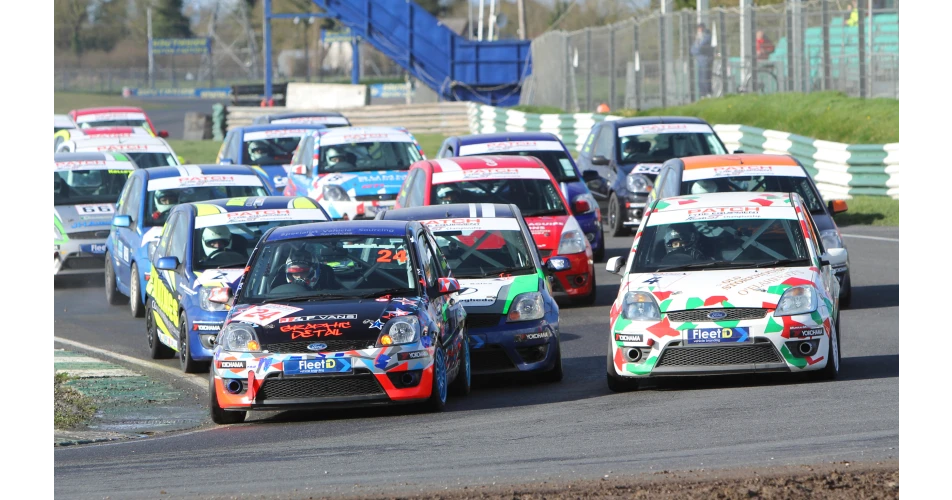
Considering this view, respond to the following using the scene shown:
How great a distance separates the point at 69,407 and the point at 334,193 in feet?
33.4

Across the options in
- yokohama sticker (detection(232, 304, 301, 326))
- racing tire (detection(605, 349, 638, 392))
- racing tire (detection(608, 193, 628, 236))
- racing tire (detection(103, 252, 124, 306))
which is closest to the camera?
yokohama sticker (detection(232, 304, 301, 326))

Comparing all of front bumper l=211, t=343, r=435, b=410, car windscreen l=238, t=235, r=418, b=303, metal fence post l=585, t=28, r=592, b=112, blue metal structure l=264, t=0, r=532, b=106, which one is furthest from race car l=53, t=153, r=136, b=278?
blue metal structure l=264, t=0, r=532, b=106

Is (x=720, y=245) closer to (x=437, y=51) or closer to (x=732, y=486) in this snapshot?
(x=732, y=486)

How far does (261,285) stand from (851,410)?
167 inches

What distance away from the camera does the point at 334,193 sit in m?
21.4

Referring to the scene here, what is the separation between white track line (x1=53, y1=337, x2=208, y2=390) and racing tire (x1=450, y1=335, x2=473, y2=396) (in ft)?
7.43

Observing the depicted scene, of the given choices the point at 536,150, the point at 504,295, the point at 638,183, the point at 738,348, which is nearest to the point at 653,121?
the point at 638,183

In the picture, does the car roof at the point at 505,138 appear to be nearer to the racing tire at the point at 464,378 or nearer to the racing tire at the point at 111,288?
the racing tire at the point at 111,288

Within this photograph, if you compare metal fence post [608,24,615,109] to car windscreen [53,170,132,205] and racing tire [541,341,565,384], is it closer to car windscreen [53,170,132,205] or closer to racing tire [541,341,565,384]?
car windscreen [53,170,132,205]

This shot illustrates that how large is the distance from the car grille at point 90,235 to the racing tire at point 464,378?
368 inches

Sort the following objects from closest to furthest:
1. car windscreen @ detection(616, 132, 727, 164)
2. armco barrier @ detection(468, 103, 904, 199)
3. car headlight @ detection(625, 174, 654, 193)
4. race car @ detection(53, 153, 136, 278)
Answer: race car @ detection(53, 153, 136, 278)
car headlight @ detection(625, 174, 654, 193)
car windscreen @ detection(616, 132, 727, 164)
armco barrier @ detection(468, 103, 904, 199)

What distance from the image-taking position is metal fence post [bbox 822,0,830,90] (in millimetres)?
31391
